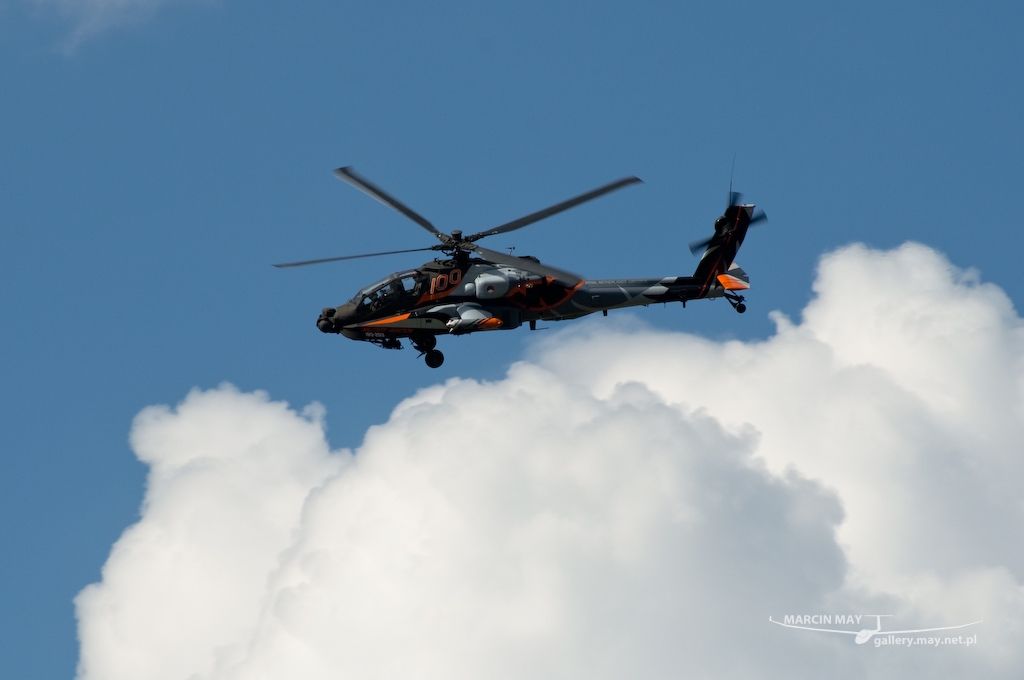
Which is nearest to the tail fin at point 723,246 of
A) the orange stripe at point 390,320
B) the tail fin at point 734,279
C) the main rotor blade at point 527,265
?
the tail fin at point 734,279

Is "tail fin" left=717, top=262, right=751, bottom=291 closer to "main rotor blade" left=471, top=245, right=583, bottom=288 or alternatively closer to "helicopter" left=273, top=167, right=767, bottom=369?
"helicopter" left=273, top=167, right=767, bottom=369

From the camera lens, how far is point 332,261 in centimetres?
6019

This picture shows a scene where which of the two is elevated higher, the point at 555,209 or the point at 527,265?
the point at 555,209

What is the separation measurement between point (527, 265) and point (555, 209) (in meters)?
8.79

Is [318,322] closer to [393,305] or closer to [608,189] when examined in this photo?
[393,305]

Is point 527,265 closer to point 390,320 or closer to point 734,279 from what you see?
point 390,320

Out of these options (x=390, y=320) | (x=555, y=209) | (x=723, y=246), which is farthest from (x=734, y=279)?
(x=390, y=320)

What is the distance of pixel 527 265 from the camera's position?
5266 cm

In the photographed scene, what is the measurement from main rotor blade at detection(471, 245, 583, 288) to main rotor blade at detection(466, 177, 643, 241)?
1872 millimetres

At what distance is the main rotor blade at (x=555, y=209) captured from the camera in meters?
58.7

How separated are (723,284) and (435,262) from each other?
17589 millimetres

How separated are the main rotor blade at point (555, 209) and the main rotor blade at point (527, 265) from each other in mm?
1872

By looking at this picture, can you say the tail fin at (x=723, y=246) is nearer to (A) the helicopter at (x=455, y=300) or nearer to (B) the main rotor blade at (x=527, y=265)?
(A) the helicopter at (x=455, y=300)

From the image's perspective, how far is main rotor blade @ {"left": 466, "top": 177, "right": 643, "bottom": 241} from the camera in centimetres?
5866
